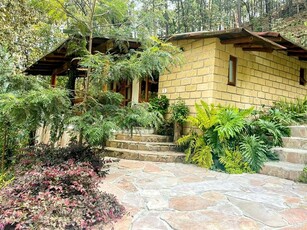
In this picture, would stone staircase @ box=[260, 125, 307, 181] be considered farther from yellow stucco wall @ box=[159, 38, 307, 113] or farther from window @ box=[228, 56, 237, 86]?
window @ box=[228, 56, 237, 86]

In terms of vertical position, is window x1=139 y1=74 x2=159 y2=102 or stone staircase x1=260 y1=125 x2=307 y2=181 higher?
window x1=139 y1=74 x2=159 y2=102

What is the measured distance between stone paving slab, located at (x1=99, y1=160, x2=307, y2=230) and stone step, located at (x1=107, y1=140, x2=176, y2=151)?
1246 mm

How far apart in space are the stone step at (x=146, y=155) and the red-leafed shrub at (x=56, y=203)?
2836 mm

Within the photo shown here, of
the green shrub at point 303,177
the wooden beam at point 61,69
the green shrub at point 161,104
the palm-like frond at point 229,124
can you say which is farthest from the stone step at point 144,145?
the wooden beam at point 61,69

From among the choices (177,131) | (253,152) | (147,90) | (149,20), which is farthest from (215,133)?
(147,90)

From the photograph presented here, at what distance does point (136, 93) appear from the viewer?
8.67 m

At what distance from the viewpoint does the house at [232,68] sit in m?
6.12

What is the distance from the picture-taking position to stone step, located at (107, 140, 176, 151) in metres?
5.99

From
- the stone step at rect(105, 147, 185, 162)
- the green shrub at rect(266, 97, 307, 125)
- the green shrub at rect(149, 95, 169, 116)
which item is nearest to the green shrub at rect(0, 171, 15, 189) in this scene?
the stone step at rect(105, 147, 185, 162)

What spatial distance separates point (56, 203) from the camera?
7.13 ft

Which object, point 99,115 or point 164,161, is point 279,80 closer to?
point 164,161

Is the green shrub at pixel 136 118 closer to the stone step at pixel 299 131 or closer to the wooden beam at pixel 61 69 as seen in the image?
the stone step at pixel 299 131

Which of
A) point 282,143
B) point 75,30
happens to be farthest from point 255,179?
point 75,30

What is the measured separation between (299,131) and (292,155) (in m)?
1.07
